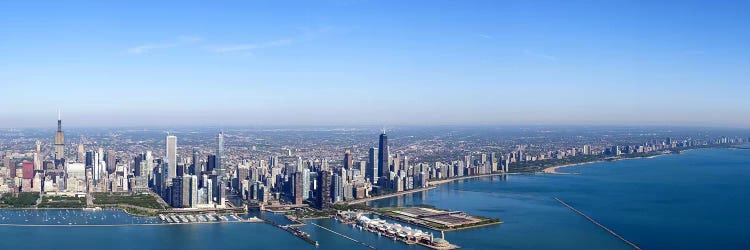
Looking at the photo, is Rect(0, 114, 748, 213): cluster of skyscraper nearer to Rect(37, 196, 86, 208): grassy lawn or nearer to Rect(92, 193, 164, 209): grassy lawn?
Rect(92, 193, 164, 209): grassy lawn

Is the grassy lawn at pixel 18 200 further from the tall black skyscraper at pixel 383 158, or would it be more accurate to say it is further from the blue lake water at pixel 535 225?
the tall black skyscraper at pixel 383 158

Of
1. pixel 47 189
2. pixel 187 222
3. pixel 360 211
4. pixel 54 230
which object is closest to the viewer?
pixel 54 230

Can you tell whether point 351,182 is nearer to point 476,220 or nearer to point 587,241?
point 476,220

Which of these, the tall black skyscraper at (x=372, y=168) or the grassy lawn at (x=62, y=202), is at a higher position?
the tall black skyscraper at (x=372, y=168)

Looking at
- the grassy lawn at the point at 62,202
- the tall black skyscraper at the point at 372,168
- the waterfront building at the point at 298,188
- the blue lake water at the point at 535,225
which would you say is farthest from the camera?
the tall black skyscraper at the point at 372,168

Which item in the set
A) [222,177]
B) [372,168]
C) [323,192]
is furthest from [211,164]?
[323,192]

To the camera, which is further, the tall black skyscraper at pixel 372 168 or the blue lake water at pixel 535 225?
the tall black skyscraper at pixel 372 168

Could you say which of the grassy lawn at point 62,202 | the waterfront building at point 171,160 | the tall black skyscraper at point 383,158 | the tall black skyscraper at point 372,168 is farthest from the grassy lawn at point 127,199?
the tall black skyscraper at point 383,158

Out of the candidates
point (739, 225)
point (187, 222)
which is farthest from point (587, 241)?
point (187, 222)
